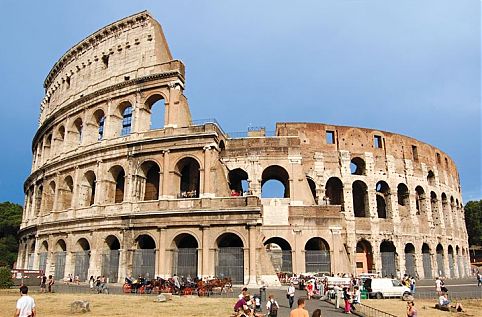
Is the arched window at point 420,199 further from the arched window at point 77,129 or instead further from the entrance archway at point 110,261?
the arched window at point 77,129

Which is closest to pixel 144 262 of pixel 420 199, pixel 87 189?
pixel 87 189

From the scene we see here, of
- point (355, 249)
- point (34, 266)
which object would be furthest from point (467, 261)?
point (34, 266)

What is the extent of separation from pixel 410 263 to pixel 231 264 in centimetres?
1636

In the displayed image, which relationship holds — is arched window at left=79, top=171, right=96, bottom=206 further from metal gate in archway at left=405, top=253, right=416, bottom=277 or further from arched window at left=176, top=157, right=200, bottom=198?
metal gate in archway at left=405, top=253, right=416, bottom=277

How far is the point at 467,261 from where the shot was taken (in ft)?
121

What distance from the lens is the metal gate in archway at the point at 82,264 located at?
78.3 feet

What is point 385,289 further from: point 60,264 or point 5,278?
point 60,264

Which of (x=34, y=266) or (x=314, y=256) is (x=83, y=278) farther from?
(x=314, y=256)

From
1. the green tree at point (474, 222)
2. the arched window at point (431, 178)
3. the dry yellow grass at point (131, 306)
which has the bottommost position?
the dry yellow grass at point (131, 306)

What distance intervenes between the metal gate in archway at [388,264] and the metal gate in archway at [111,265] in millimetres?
18570

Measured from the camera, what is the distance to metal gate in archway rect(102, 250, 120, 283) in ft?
74.2

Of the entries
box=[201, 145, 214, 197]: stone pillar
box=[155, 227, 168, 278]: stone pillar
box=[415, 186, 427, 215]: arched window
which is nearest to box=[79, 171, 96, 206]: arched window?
box=[155, 227, 168, 278]: stone pillar

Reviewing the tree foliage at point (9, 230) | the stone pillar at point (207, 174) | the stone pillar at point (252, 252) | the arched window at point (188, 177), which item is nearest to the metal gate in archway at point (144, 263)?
the arched window at point (188, 177)

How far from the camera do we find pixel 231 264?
21.0 metres
